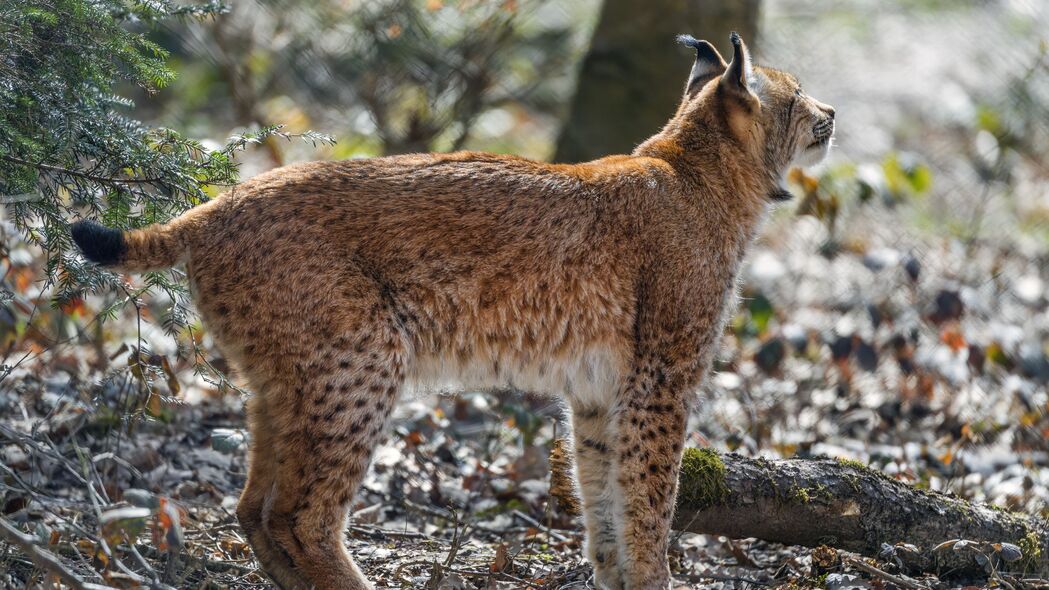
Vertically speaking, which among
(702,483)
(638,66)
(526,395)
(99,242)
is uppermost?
(638,66)

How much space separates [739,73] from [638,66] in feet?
9.94

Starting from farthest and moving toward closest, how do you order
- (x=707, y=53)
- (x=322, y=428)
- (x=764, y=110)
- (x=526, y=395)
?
(x=526, y=395) < (x=707, y=53) < (x=764, y=110) < (x=322, y=428)

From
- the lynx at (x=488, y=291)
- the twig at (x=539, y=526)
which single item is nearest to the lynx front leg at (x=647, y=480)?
the lynx at (x=488, y=291)

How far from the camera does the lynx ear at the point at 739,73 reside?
16.3 feet

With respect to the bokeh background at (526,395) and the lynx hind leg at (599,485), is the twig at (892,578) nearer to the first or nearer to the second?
the bokeh background at (526,395)

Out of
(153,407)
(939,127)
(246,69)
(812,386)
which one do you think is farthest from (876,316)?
(939,127)

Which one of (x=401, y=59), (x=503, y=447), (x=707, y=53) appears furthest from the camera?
(x=401, y=59)

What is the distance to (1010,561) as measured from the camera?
15.3 feet

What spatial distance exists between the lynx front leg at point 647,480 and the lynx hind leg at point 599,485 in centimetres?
9

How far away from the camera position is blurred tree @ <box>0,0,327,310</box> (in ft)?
13.4

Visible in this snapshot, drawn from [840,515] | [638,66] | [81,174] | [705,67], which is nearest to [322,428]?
[81,174]

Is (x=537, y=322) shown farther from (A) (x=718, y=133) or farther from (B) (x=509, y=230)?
(A) (x=718, y=133)

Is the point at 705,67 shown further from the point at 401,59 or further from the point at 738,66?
the point at 401,59

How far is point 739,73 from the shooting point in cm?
506
